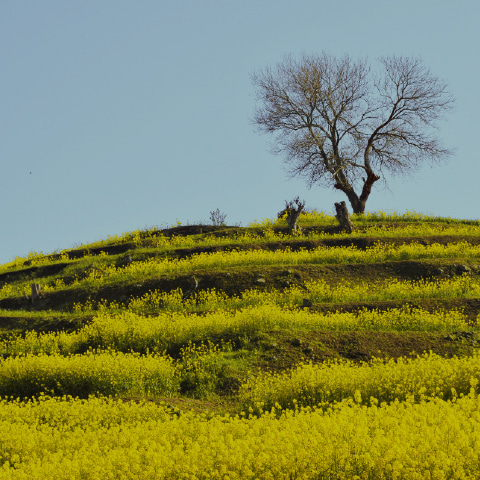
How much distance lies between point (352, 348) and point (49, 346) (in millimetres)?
8627

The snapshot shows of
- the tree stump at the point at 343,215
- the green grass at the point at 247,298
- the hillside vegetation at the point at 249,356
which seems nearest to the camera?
the hillside vegetation at the point at 249,356

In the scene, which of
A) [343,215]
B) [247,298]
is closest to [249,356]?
[247,298]

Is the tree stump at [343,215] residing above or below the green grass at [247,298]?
above

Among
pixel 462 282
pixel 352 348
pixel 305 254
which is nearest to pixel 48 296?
pixel 305 254

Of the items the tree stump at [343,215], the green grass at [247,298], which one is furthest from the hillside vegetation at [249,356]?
the tree stump at [343,215]

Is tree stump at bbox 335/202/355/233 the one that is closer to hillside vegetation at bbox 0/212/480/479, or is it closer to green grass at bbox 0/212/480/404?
green grass at bbox 0/212/480/404

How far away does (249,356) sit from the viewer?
1317 cm

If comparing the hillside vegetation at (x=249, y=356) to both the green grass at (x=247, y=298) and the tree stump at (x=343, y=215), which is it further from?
the tree stump at (x=343, y=215)

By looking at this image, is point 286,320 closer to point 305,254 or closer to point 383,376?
point 383,376

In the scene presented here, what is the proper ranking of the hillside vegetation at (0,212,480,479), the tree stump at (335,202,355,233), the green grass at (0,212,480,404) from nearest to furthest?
the hillside vegetation at (0,212,480,479) → the green grass at (0,212,480,404) → the tree stump at (335,202,355,233)

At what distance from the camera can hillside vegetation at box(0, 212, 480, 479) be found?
648cm

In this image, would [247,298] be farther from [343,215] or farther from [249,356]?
[343,215]

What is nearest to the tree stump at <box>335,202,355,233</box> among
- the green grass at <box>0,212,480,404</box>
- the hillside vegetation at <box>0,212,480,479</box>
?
the green grass at <box>0,212,480,404</box>

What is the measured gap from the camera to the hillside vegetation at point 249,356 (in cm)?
648
